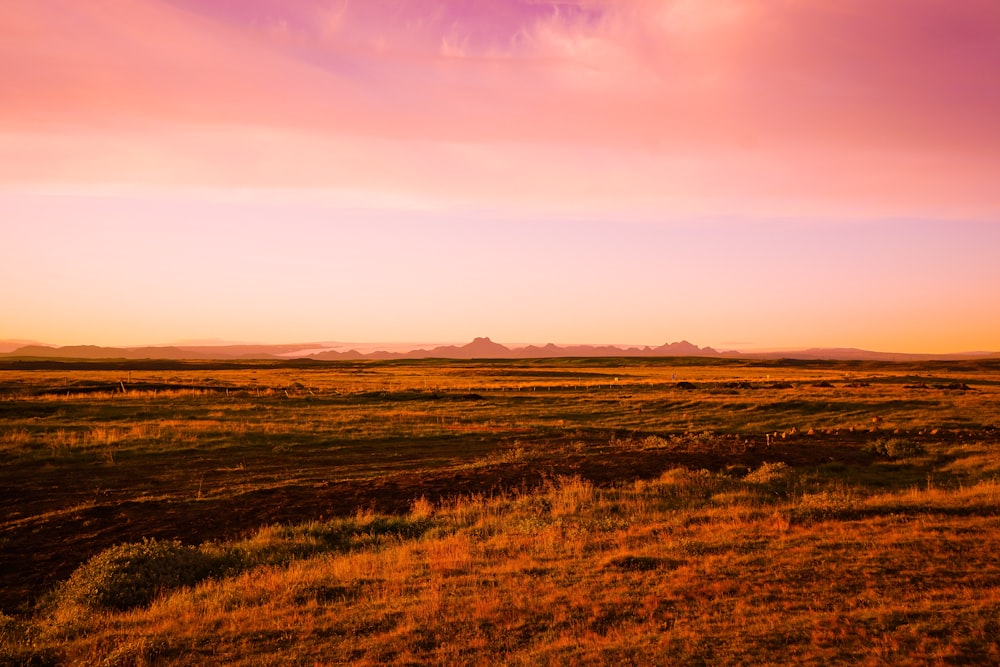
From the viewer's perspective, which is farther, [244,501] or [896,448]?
[896,448]

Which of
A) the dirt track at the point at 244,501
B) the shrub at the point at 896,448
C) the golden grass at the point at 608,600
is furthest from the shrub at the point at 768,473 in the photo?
the shrub at the point at 896,448

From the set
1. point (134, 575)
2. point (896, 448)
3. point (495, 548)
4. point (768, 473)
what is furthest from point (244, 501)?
point (896, 448)

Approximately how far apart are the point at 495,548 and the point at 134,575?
6457mm

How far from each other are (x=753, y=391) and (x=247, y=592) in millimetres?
52624

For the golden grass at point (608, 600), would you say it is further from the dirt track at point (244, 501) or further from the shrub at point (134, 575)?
the dirt track at point (244, 501)

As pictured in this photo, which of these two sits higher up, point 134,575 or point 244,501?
point 134,575

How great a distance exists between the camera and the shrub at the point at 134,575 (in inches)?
426

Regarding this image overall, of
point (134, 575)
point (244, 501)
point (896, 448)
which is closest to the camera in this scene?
point (134, 575)

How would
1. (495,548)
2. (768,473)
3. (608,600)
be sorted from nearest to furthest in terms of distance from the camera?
(608,600) → (495,548) → (768,473)

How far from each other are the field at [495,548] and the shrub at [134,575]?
0.18 feet

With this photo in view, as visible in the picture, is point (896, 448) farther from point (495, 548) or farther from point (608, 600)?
point (608, 600)

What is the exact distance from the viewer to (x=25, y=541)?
596 inches

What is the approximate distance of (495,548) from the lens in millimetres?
12969

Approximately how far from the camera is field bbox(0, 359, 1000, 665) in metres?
8.15
